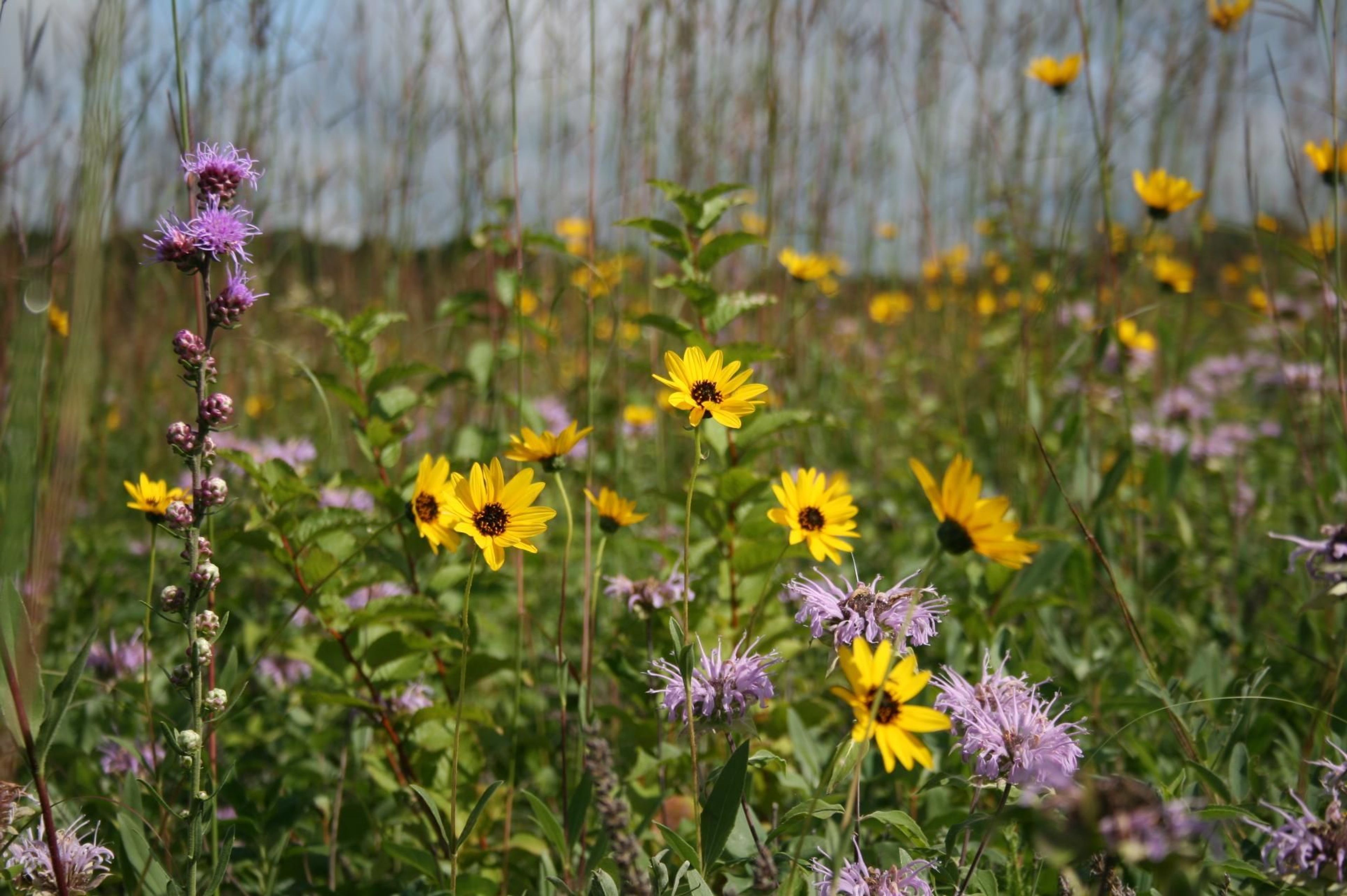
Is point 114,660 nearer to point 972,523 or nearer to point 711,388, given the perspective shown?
point 711,388

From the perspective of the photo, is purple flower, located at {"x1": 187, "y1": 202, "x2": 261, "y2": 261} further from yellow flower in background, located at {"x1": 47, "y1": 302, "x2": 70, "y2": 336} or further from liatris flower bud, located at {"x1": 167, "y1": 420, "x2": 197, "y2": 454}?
yellow flower in background, located at {"x1": 47, "y1": 302, "x2": 70, "y2": 336}

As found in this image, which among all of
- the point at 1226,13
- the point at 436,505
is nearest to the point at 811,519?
the point at 436,505

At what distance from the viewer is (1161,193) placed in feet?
6.25

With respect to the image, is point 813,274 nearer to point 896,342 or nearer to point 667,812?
point 667,812

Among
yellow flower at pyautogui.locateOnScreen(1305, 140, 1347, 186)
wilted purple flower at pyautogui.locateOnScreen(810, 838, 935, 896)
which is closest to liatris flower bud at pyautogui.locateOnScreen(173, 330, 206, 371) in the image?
wilted purple flower at pyautogui.locateOnScreen(810, 838, 935, 896)

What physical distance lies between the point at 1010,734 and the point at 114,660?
4.28 ft

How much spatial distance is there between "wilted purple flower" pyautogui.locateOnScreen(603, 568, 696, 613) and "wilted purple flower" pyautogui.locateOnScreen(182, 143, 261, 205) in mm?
580

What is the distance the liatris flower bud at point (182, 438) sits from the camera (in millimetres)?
812

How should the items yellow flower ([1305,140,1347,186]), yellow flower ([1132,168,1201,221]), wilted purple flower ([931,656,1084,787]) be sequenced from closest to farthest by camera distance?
wilted purple flower ([931,656,1084,787])
yellow flower ([1305,140,1347,186])
yellow flower ([1132,168,1201,221])

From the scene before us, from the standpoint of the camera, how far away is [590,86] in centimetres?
131

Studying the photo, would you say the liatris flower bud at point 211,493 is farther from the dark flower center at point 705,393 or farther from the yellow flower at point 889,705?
the yellow flower at point 889,705

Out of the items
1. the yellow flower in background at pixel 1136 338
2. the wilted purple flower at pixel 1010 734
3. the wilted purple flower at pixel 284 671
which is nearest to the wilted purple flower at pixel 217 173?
the wilted purple flower at pixel 1010 734

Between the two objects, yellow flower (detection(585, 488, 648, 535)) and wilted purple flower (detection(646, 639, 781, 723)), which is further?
yellow flower (detection(585, 488, 648, 535))

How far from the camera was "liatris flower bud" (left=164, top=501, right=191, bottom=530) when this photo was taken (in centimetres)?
81
